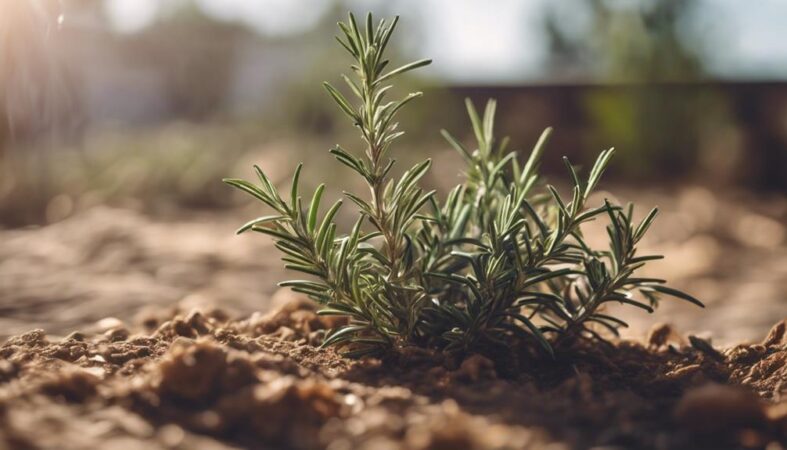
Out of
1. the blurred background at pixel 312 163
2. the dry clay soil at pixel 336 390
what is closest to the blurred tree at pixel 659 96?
the blurred background at pixel 312 163

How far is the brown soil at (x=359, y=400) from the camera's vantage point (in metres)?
1.10

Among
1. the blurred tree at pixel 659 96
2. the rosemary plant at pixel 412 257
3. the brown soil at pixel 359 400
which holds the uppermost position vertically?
the blurred tree at pixel 659 96

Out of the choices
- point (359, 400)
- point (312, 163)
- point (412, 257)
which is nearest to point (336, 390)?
point (359, 400)

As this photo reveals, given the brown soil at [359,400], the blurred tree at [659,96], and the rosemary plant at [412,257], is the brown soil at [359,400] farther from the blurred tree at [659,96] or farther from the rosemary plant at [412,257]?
the blurred tree at [659,96]

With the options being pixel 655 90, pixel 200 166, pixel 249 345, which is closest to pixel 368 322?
pixel 249 345

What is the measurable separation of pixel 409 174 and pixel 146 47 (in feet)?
49.3

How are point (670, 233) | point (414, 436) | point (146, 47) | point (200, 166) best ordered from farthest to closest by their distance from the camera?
point (146, 47)
point (200, 166)
point (670, 233)
point (414, 436)

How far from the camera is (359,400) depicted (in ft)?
4.09

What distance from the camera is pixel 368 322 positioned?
4.94 feet

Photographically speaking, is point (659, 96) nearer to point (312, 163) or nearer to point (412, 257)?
point (312, 163)

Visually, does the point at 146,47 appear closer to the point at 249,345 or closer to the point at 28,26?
the point at 28,26

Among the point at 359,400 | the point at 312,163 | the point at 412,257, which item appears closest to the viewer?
the point at 359,400

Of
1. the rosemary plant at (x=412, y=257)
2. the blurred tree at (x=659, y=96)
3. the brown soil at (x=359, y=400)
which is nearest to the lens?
the brown soil at (x=359, y=400)

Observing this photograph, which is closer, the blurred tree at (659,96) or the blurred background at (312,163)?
the blurred background at (312,163)
